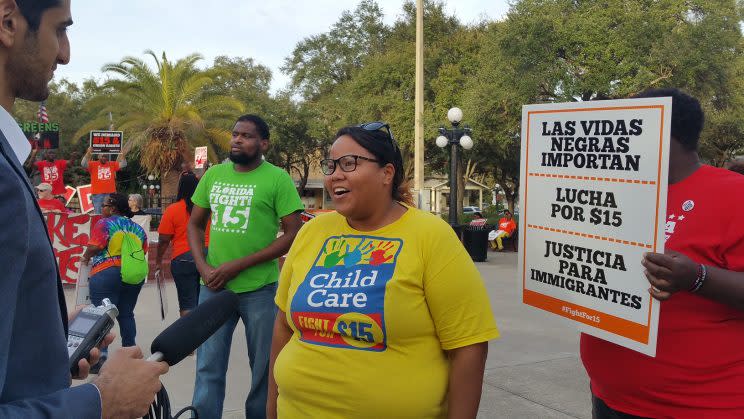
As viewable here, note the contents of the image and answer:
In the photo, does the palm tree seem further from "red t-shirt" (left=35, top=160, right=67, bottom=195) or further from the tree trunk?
"red t-shirt" (left=35, top=160, right=67, bottom=195)

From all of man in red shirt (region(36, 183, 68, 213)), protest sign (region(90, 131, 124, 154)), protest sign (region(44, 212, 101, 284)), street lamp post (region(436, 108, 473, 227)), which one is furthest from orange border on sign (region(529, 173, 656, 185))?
protest sign (region(90, 131, 124, 154))

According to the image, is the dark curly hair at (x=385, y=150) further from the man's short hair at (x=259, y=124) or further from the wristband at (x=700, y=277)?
the man's short hair at (x=259, y=124)

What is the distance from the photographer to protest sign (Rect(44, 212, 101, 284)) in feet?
34.2

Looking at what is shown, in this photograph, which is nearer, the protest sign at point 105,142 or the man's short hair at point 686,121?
the man's short hair at point 686,121

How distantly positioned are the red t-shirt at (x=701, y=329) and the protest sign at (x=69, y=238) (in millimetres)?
9669

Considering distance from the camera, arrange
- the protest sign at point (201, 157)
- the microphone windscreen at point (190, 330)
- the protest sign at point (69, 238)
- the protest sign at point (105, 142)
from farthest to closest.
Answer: the protest sign at point (105, 142) < the protest sign at point (201, 157) < the protest sign at point (69, 238) < the microphone windscreen at point (190, 330)

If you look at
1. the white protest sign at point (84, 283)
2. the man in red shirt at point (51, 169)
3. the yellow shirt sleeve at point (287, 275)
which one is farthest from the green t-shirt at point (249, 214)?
the man in red shirt at point (51, 169)

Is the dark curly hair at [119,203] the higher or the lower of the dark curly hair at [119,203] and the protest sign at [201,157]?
the lower

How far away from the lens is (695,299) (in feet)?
7.74

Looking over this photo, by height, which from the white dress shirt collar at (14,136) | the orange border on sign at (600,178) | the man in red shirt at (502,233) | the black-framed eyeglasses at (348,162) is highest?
the white dress shirt collar at (14,136)

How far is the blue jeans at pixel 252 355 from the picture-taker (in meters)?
4.03

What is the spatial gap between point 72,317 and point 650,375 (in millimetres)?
1995

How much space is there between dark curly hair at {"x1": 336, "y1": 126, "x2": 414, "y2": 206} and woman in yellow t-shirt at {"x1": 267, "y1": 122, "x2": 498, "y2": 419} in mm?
137

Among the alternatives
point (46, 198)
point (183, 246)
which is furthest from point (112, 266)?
A: point (46, 198)
